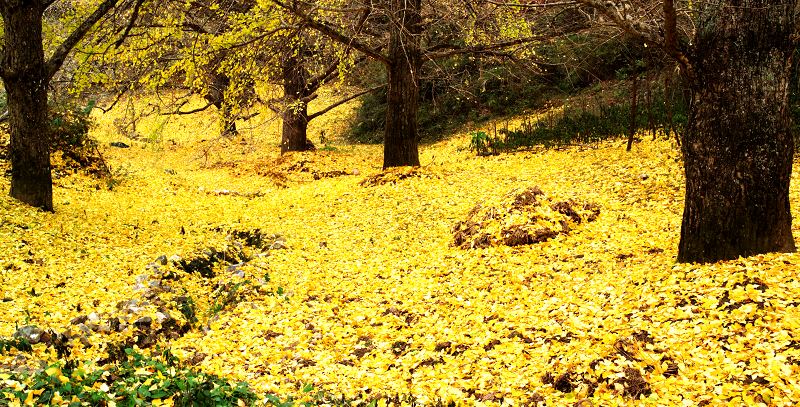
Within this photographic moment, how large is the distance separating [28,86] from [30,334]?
510cm

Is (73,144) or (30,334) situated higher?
(73,144)

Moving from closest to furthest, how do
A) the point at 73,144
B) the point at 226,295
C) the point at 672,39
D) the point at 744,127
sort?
the point at 672,39
the point at 744,127
the point at 226,295
the point at 73,144

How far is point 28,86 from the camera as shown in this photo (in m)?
8.84

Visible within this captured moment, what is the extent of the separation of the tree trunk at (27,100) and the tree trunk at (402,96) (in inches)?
274

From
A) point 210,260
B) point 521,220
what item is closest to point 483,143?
point 521,220

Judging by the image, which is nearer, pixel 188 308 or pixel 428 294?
pixel 188 308

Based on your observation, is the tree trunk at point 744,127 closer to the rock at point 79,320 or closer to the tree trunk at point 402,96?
the rock at point 79,320

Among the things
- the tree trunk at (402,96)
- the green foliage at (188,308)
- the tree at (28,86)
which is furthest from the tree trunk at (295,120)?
the green foliage at (188,308)

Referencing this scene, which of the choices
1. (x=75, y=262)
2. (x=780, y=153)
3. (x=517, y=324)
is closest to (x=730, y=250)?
(x=780, y=153)

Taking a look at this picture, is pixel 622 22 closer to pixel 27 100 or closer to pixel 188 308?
pixel 188 308

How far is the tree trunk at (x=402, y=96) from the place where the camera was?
43.6ft

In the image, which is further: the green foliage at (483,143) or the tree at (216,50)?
the green foliage at (483,143)

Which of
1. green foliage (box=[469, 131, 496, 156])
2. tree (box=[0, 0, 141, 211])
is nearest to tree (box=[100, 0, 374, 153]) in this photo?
tree (box=[0, 0, 141, 211])

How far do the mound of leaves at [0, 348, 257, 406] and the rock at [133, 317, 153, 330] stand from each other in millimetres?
1139
